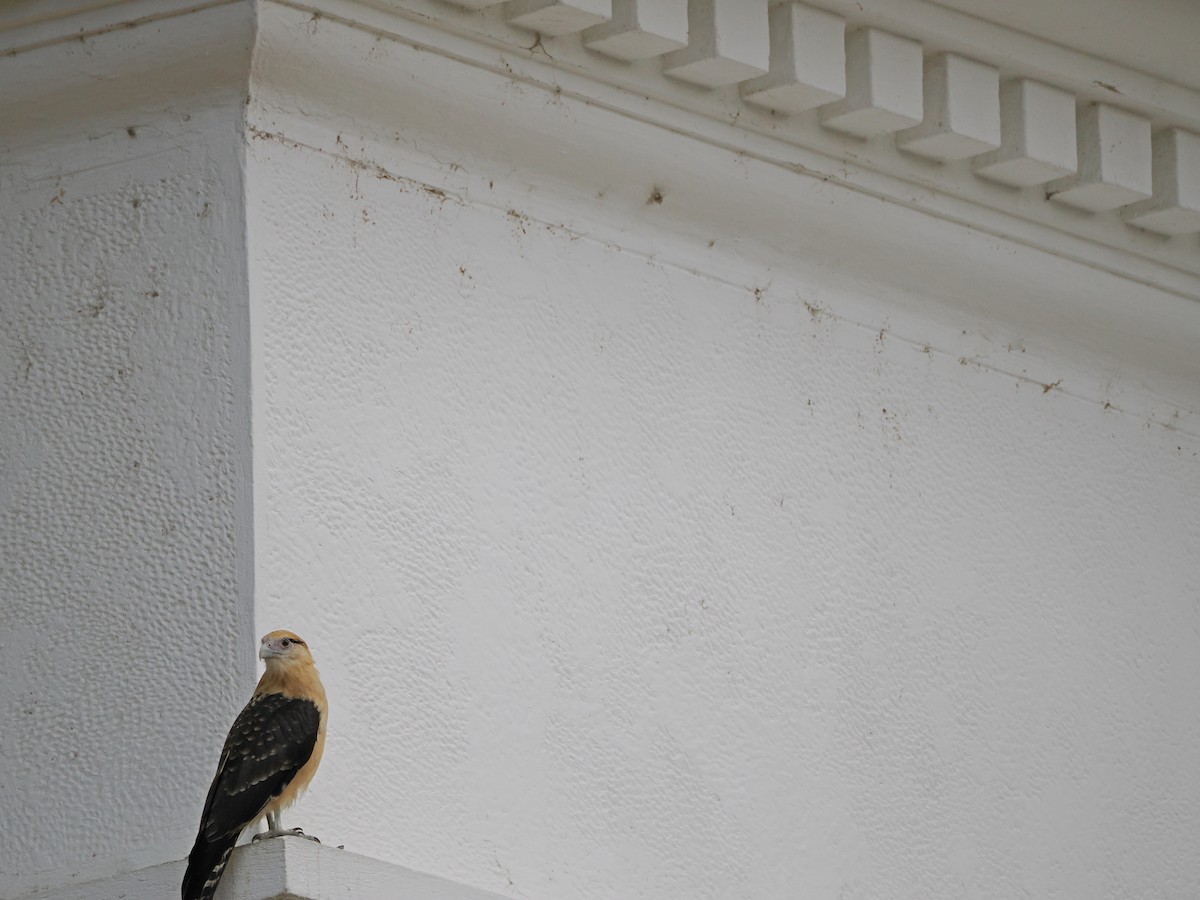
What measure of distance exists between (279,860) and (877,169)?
8.38 ft

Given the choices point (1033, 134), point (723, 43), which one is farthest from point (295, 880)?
point (1033, 134)

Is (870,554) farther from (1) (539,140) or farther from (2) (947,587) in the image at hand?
(1) (539,140)

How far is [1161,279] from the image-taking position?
251 inches

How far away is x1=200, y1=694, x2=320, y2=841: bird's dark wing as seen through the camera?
445cm

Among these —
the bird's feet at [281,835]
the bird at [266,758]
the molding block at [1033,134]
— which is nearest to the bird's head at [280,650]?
the bird at [266,758]

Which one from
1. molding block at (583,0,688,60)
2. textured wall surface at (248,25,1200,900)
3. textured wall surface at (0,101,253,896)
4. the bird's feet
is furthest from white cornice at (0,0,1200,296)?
the bird's feet

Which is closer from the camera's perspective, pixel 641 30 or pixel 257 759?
pixel 257 759

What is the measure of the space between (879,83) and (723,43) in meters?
0.45

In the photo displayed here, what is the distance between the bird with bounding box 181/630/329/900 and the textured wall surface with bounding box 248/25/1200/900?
0.17m

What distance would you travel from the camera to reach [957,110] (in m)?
5.87

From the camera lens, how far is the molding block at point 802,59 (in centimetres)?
568

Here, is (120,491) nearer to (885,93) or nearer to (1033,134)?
(885,93)

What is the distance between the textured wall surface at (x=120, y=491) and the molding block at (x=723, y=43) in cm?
109

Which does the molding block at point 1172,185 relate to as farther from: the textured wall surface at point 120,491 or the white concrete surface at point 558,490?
the textured wall surface at point 120,491
